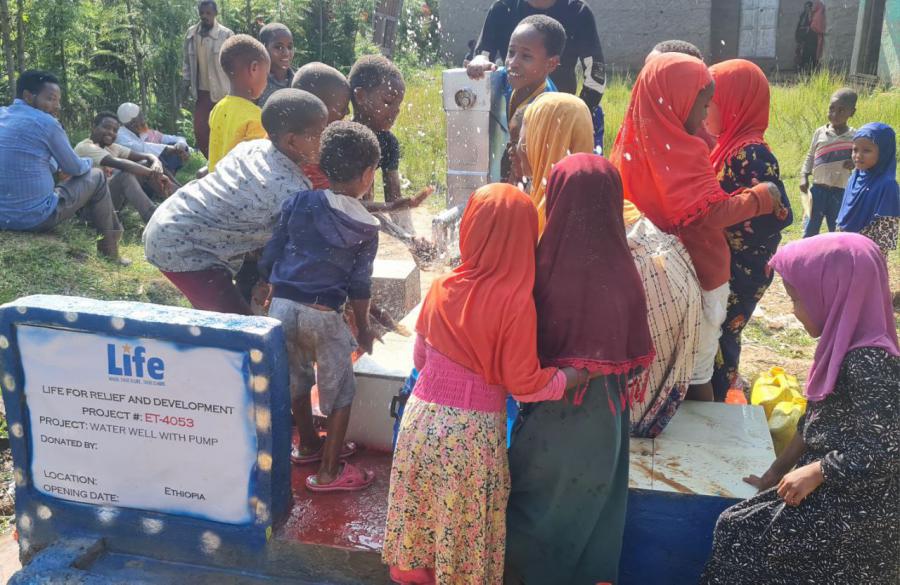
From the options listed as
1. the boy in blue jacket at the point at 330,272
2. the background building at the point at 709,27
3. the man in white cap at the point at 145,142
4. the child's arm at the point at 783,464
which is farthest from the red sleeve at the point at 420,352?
the background building at the point at 709,27

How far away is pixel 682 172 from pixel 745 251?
2.25 feet

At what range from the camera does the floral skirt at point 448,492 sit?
2559 millimetres

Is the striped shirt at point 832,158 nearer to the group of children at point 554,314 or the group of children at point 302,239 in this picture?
the group of children at point 554,314

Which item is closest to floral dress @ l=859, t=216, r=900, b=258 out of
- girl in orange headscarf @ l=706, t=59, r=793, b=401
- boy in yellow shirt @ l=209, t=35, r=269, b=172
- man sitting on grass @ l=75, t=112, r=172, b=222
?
girl in orange headscarf @ l=706, t=59, r=793, b=401

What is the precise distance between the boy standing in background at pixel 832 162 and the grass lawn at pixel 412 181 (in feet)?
2.78

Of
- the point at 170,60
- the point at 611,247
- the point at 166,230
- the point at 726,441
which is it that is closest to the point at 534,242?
the point at 611,247

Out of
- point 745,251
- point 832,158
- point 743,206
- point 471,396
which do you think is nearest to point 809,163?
point 832,158

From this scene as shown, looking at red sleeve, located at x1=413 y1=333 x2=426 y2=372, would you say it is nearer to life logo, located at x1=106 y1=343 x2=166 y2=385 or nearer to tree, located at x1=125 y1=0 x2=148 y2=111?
life logo, located at x1=106 y1=343 x2=166 y2=385

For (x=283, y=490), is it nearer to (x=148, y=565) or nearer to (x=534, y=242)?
(x=148, y=565)

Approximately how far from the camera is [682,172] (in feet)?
10.2

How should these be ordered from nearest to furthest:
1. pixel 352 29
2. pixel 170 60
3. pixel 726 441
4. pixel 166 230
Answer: pixel 726 441 → pixel 166 230 → pixel 170 60 → pixel 352 29

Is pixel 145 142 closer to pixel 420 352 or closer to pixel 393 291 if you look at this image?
pixel 393 291

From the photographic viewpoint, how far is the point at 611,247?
8.20 feet

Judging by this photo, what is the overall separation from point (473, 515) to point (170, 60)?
10.4 m
